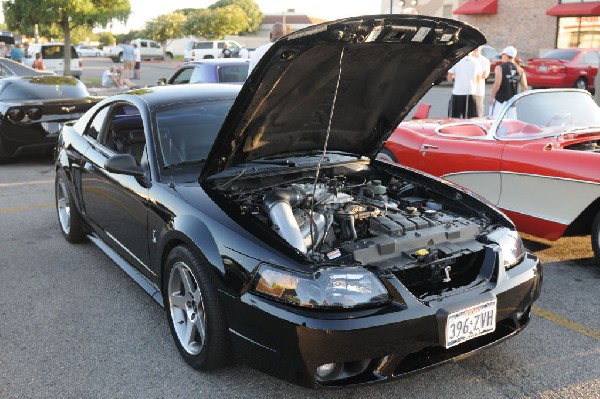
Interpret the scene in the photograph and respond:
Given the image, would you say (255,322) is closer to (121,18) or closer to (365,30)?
(365,30)

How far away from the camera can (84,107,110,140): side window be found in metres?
5.08

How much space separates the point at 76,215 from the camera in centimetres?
555

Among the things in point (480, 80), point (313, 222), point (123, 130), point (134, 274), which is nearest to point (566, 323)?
point (313, 222)

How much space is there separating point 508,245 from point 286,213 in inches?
50.4

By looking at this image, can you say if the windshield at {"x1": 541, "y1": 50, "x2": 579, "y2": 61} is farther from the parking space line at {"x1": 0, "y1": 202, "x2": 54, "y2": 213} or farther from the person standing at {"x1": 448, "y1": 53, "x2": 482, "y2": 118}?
the parking space line at {"x1": 0, "y1": 202, "x2": 54, "y2": 213}

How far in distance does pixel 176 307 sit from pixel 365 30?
1916mm

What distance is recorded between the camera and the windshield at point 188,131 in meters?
4.08

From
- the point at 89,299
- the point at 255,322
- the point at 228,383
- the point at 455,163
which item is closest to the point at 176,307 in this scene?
the point at 228,383

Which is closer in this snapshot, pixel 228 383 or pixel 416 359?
pixel 416 359

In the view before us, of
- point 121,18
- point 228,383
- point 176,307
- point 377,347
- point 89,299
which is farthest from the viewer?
point 121,18

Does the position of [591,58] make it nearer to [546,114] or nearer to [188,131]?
[546,114]

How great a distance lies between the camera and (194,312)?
3521mm

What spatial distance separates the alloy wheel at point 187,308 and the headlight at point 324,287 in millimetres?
558

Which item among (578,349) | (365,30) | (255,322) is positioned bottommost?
(578,349)
